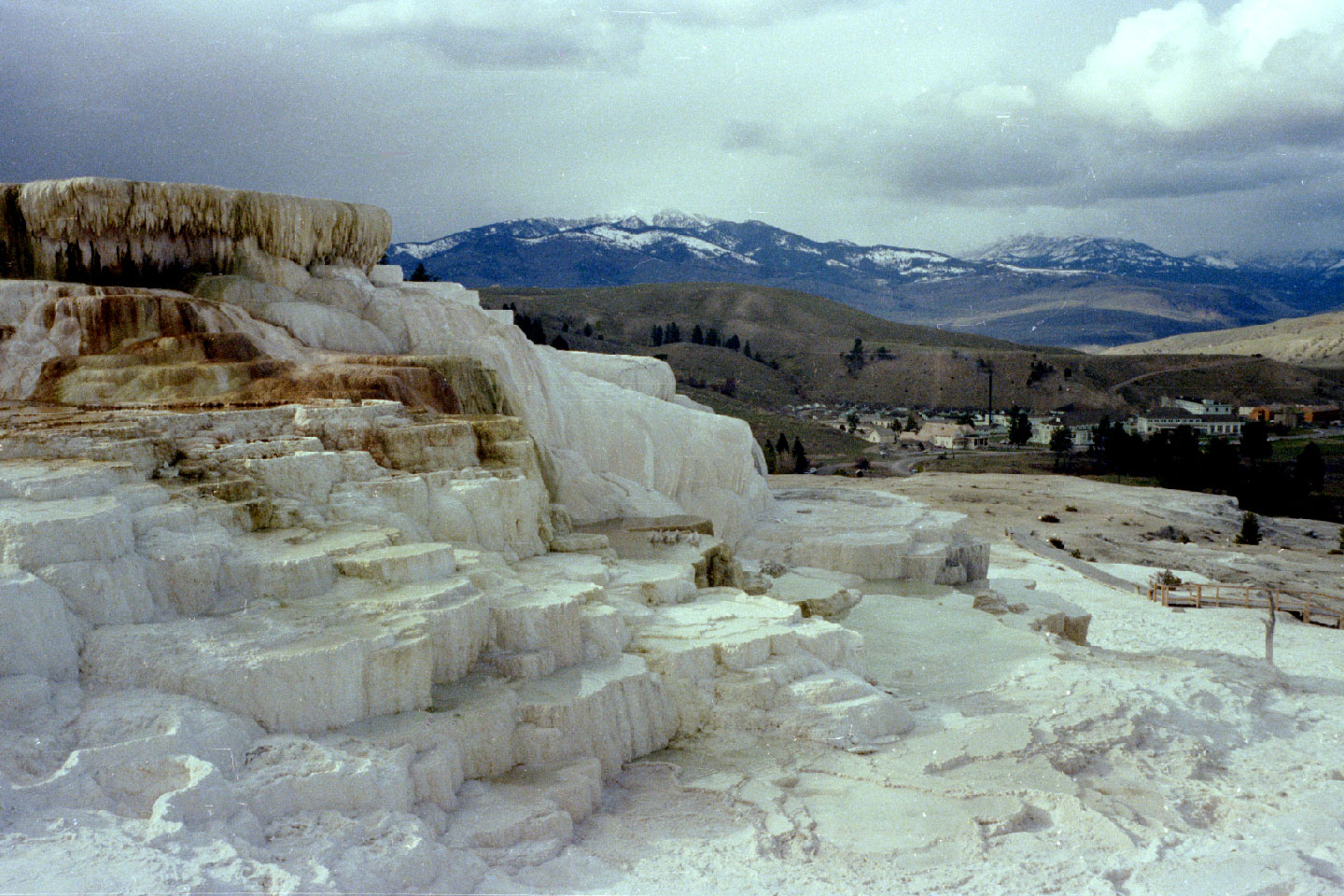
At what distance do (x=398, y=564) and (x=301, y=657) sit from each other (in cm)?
178

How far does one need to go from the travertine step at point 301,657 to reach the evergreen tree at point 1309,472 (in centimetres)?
3652

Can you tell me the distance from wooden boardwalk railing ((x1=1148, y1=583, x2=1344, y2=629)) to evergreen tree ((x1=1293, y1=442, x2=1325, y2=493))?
19.8 meters

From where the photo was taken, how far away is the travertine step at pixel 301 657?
7477mm

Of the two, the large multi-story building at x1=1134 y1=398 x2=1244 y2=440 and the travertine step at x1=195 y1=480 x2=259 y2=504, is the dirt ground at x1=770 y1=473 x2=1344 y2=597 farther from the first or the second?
the large multi-story building at x1=1134 y1=398 x2=1244 y2=440

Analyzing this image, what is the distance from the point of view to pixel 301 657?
24.8 ft

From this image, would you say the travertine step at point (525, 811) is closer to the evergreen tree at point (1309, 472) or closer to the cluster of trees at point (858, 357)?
the evergreen tree at point (1309, 472)

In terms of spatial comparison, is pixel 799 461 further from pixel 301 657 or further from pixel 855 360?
pixel 855 360

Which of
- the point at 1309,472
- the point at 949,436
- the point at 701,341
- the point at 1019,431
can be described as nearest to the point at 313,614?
the point at 1309,472

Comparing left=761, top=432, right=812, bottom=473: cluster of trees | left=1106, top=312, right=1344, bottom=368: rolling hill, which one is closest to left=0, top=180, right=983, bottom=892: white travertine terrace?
left=761, top=432, right=812, bottom=473: cluster of trees

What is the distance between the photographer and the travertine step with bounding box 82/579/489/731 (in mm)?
7477

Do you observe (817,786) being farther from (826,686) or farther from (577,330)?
(577,330)

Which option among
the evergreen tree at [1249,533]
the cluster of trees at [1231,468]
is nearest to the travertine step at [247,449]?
the evergreen tree at [1249,533]

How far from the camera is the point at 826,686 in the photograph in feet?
32.3

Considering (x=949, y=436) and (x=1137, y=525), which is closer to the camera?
(x=1137, y=525)
